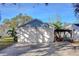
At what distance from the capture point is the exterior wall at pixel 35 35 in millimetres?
3729

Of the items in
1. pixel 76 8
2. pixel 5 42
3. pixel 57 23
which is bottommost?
pixel 5 42

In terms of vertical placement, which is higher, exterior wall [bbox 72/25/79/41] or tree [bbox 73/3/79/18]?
tree [bbox 73/3/79/18]

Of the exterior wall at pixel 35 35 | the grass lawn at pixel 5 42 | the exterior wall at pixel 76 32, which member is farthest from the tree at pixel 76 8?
the grass lawn at pixel 5 42

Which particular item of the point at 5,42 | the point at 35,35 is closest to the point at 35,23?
the point at 35,35

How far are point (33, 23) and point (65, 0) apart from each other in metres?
0.35

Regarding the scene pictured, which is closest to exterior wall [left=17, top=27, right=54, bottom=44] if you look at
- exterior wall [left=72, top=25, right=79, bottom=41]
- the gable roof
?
the gable roof

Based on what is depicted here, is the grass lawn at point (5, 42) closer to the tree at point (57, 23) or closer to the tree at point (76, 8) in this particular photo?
the tree at point (57, 23)

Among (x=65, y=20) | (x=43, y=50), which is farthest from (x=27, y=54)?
(x=65, y=20)

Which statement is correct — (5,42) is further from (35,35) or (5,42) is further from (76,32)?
(76,32)

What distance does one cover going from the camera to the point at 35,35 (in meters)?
3.75

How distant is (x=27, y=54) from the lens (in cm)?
371

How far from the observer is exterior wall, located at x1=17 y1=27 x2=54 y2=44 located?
3.73 meters

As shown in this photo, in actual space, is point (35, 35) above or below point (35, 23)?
below

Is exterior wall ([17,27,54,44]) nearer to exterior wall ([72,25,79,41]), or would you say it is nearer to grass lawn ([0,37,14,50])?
grass lawn ([0,37,14,50])
